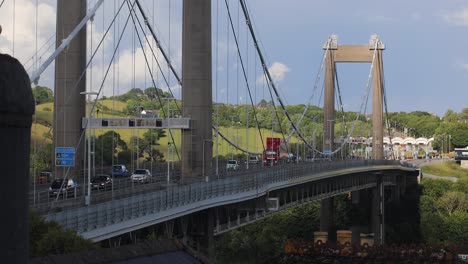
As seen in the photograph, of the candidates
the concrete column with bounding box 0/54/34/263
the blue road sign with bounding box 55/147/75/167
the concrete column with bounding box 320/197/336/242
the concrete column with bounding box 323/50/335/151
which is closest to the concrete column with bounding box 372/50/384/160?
the concrete column with bounding box 323/50/335/151

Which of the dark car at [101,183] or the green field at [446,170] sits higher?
the dark car at [101,183]

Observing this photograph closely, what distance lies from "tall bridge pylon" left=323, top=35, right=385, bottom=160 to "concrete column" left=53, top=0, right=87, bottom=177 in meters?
82.3

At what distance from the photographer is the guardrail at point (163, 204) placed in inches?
1222

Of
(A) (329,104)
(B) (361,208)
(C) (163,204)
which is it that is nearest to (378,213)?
(B) (361,208)

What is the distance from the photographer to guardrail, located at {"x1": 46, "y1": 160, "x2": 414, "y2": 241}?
31033mm

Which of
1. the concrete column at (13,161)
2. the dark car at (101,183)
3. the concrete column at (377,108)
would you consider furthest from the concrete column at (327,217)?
the concrete column at (13,161)

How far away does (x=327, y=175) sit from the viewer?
8619 centimetres

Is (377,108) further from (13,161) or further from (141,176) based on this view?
(13,161)

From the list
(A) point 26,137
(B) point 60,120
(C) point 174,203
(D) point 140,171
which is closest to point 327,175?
(D) point 140,171

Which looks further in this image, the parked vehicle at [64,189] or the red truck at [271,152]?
the red truck at [271,152]

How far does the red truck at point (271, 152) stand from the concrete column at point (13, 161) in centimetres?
10096

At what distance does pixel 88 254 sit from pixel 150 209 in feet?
81.7

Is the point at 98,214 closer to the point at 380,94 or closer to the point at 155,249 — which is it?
the point at 155,249

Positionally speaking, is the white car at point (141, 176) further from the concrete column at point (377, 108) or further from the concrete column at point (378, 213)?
the concrete column at point (377, 108)
